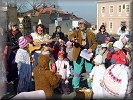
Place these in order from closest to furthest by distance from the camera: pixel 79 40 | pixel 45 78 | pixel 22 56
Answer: pixel 45 78
pixel 22 56
pixel 79 40

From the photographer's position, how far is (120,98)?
355 cm

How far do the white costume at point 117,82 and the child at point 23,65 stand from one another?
6.74 feet

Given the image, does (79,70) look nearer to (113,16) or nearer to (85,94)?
(85,94)

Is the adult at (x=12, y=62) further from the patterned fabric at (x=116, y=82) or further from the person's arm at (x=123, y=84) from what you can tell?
the person's arm at (x=123, y=84)

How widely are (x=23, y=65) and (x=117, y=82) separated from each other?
231cm

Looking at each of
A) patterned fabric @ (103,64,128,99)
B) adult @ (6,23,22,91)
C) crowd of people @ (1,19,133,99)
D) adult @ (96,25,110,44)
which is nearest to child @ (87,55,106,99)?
crowd of people @ (1,19,133,99)

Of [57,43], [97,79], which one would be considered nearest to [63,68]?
[97,79]

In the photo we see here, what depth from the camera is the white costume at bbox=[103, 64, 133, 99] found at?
→ 3.50 m

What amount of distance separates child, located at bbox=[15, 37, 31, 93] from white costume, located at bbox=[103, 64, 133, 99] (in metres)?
2.05

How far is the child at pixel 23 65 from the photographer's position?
210 inches

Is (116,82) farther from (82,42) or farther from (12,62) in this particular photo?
(12,62)

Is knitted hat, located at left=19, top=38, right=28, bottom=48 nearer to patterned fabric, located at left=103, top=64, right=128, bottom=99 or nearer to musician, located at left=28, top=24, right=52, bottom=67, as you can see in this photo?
musician, located at left=28, top=24, right=52, bottom=67

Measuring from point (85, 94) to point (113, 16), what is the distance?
105ft

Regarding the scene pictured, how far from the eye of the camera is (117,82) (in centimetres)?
355
